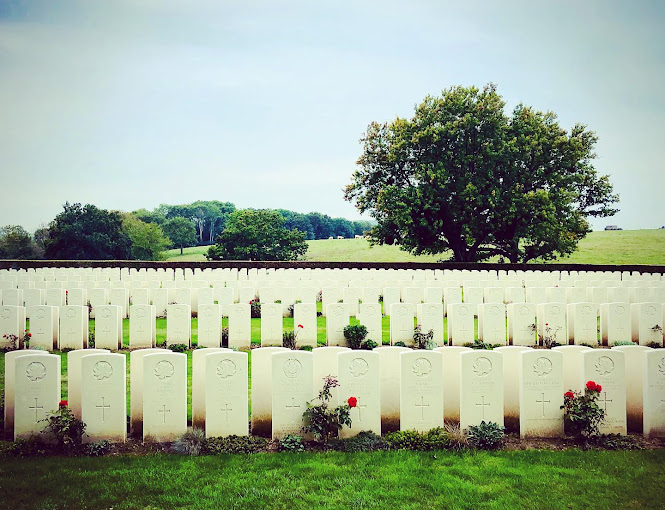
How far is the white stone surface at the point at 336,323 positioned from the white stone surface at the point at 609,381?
5688 millimetres

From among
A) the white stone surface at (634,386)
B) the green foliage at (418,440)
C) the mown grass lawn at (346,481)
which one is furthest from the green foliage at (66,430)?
the white stone surface at (634,386)

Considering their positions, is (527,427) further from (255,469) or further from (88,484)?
(88,484)

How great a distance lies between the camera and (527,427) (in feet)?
17.7

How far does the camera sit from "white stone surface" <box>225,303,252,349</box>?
1026cm

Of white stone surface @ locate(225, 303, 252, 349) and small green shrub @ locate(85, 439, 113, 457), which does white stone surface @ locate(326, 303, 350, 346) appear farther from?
small green shrub @ locate(85, 439, 113, 457)

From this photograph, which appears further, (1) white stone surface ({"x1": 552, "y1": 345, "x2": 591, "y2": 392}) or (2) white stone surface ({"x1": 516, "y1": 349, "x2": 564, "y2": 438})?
(1) white stone surface ({"x1": 552, "y1": 345, "x2": 591, "y2": 392})

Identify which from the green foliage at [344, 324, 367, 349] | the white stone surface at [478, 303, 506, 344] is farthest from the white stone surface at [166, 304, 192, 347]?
the white stone surface at [478, 303, 506, 344]

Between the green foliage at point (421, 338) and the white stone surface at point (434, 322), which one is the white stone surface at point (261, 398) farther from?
the white stone surface at point (434, 322)

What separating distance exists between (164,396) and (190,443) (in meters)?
0.60

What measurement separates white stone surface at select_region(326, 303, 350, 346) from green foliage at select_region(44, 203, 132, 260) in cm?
3794

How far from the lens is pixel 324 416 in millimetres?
5156

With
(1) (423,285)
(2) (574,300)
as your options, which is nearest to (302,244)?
(1) (423,285)

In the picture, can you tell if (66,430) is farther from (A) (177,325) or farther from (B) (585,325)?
(B) (585,325)

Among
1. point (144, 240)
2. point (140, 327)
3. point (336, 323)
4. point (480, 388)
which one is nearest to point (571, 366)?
point (480, 388)
